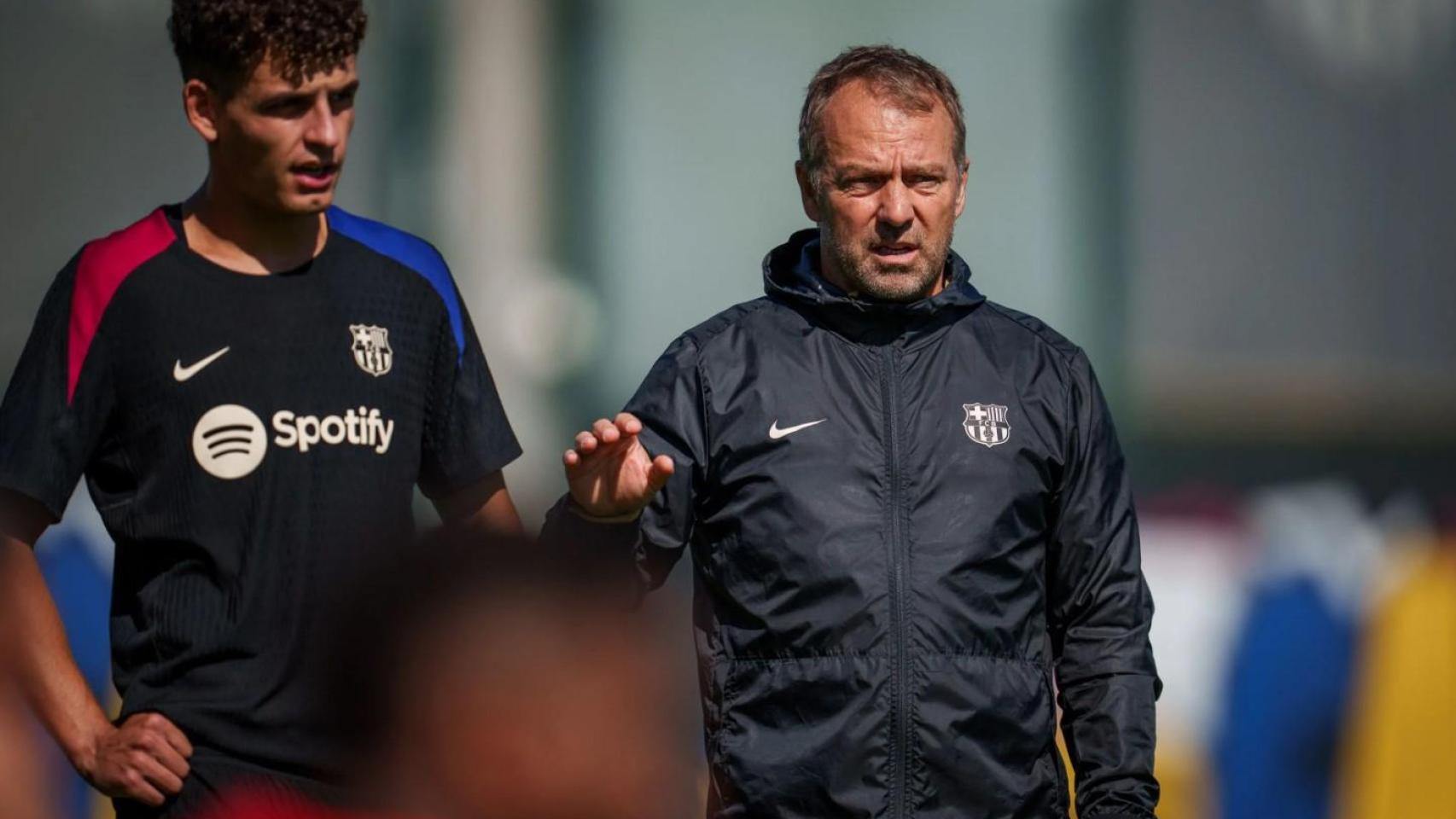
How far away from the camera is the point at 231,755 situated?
10.00 ft

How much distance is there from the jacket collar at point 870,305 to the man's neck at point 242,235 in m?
0.72

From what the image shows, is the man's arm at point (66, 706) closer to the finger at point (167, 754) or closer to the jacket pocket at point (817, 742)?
the finger at point (167, 754)

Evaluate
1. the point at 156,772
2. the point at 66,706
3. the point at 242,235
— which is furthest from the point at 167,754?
the point at 242,235

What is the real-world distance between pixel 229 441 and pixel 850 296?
94cm

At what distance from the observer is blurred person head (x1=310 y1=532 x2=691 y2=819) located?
5.32ft

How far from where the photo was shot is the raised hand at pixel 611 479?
3006 millimetres

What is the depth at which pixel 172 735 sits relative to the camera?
3021mm

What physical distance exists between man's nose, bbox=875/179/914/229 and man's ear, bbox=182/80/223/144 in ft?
3.21

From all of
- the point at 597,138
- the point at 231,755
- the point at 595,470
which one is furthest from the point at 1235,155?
the point at 231,755

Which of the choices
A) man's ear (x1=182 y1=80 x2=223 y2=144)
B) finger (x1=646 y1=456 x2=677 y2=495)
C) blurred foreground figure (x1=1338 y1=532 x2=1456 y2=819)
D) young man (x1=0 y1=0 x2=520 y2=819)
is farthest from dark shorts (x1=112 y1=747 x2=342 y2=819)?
blurred foreground figure (x1=1338 y1=532 x2=1456 y2=819)

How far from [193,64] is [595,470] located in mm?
809

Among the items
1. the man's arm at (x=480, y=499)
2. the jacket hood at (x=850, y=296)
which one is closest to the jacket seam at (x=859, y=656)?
the man's arm at (x=480, y=499)

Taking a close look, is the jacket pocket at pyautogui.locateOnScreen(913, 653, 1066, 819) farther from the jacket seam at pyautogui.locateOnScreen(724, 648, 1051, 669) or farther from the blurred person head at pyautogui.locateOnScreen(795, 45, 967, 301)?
the blurred person head at pyautogui.locateOnScreen(795, 45, 967, 301)

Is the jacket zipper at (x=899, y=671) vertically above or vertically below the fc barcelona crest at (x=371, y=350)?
below
